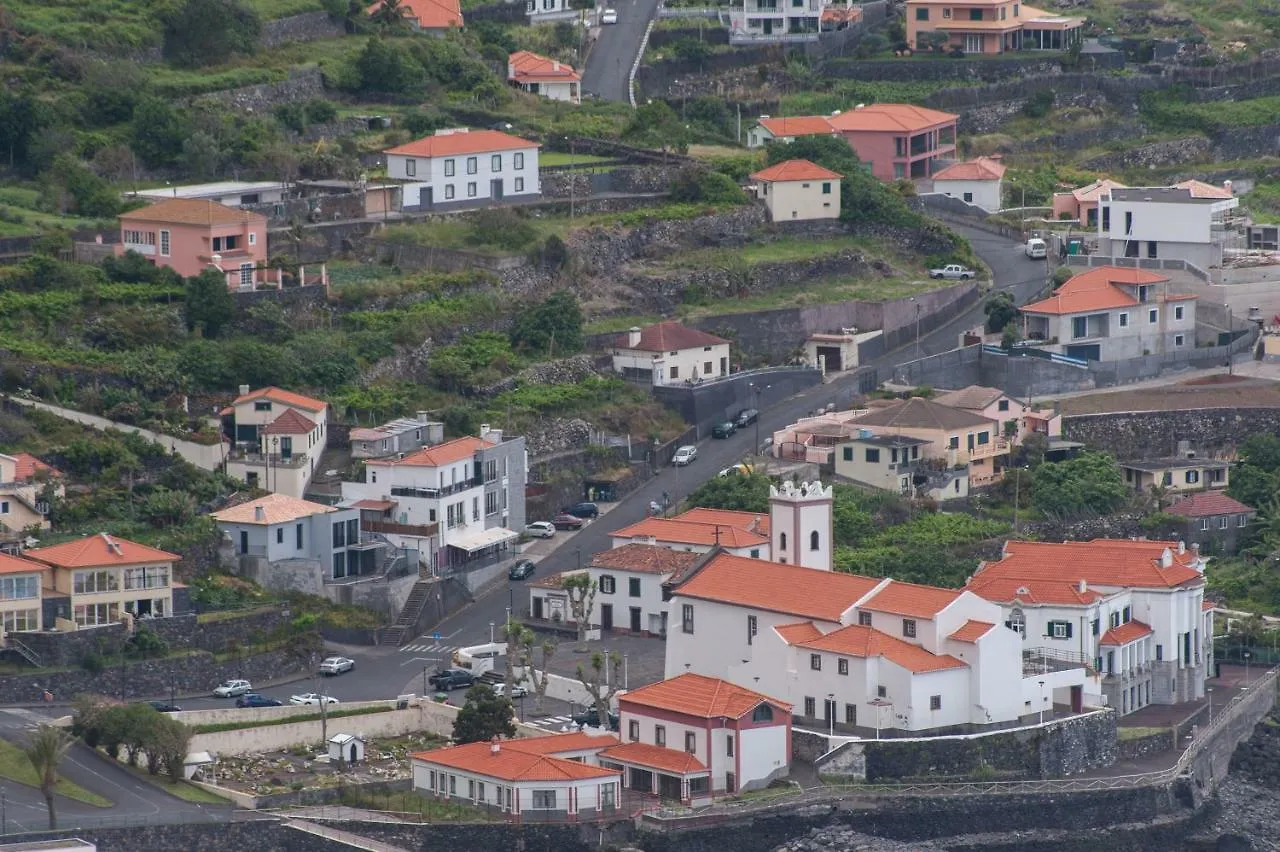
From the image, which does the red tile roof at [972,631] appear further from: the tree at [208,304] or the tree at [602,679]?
the tree at [208,304]

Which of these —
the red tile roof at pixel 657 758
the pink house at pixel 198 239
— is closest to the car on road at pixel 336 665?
the red tile roof at pixel 657 758

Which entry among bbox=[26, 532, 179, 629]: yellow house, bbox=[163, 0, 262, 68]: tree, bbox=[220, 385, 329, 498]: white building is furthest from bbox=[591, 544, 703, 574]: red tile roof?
bbox=[163, 0, 262, 68]: tree

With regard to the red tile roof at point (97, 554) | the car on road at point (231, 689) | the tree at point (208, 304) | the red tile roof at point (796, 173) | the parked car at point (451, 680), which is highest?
the red tile roof at point (796, 173)

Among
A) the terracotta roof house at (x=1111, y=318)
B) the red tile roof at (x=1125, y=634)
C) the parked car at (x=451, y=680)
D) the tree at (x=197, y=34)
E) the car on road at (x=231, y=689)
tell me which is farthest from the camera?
the tree at (x=197, y=34)

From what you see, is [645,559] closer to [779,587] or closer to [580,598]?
[580,598]

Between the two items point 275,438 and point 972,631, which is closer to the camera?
point 972,631

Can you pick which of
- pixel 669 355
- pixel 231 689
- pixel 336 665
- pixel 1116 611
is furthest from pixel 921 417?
pixel 231 689
